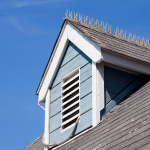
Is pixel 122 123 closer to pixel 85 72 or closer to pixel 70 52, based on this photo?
pixel 85 72

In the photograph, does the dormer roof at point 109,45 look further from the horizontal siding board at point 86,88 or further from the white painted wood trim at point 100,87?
the horizontal siding board at point 86,88

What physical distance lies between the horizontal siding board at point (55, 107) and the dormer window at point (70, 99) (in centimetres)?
11

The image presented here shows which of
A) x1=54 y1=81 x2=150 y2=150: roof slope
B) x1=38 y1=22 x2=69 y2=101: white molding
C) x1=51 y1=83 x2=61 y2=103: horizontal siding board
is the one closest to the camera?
x1=54 y1=81 x2=150 y2=150: roof slope

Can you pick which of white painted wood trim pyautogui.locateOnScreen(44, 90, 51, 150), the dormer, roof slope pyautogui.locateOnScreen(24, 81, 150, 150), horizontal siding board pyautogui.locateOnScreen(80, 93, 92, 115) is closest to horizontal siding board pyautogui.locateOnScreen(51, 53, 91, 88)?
the dormer

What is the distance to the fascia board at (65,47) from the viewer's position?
6.79m

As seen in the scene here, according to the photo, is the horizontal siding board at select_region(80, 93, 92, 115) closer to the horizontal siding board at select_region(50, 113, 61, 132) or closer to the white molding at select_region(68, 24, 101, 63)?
the white molding at select_region(68, 24, 101, 63)

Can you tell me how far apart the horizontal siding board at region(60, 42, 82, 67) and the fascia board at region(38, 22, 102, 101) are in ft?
0.36

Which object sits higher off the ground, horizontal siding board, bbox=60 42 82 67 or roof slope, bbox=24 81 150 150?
horizontal siding board, bbox=60 42 82 67

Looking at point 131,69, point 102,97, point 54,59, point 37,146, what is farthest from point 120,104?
point 37,146

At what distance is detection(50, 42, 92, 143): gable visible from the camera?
6.54 m

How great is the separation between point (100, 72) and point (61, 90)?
1.28m

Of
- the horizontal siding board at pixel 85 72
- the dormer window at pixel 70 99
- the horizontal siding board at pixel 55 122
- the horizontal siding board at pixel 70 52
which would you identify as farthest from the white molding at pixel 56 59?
the horizontal siding board at pixel 85 72

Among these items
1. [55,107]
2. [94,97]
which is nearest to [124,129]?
[94,97]

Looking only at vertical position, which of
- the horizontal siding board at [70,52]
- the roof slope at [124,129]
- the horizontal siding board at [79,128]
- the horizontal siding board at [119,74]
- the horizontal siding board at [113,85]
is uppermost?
the horizontal siding board at [70,52]
